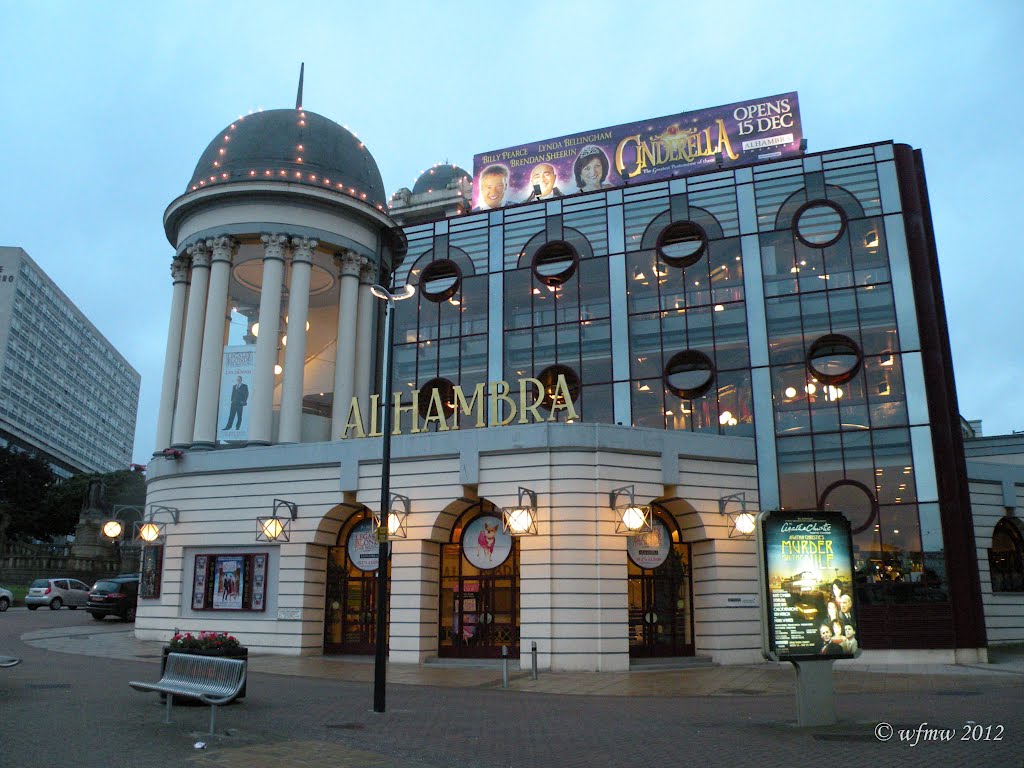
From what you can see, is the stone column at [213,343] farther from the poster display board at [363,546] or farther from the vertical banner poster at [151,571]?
the poster display board at [363,546]

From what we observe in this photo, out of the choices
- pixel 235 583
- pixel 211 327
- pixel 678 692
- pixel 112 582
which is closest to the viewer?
pixel 678 692

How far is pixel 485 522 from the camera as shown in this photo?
27.9 m

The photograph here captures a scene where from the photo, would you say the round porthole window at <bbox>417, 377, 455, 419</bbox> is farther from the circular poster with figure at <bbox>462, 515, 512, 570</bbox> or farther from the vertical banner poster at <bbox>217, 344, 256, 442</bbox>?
the circular poster with figure at <bbox>462, 515, 512, 570</bbox>

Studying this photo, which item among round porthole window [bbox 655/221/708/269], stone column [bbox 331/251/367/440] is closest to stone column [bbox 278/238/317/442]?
stone column [bbox 331/251/367/440]

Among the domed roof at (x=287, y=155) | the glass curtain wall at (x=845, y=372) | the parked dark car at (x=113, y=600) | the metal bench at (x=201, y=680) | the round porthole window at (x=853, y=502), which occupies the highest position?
the domed roof at (x=287, y=155)

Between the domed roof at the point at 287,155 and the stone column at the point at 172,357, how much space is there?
381cm

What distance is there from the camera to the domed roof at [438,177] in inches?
2800

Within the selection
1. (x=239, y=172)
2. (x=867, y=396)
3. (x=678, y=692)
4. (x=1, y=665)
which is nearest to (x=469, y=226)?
(x=239, y=172)

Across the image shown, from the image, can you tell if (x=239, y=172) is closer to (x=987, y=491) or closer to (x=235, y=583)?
(x=235, y=583)

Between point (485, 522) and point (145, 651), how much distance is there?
1145 cm

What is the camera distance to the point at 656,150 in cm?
4325

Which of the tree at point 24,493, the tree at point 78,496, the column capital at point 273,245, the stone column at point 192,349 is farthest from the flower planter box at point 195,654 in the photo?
the tree at point 24,493

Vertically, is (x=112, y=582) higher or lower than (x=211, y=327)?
lower

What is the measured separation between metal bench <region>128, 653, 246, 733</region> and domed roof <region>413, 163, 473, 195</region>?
5991 cm
